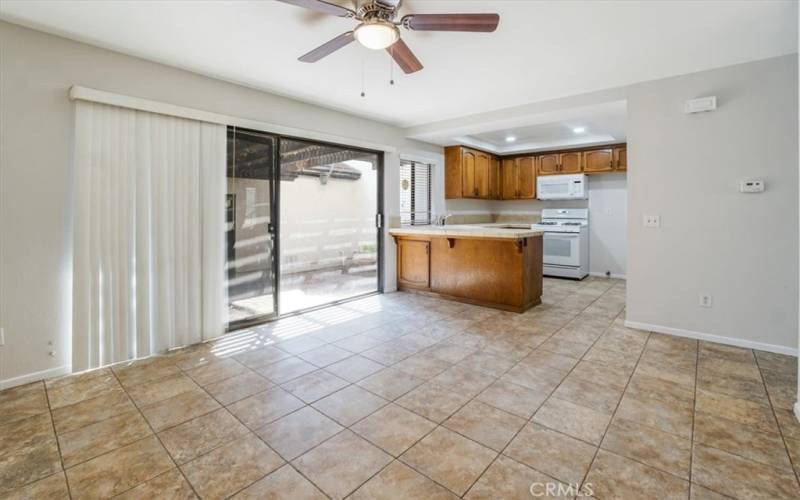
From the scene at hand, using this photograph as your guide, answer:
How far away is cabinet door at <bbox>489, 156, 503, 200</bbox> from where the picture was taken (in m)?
6.94

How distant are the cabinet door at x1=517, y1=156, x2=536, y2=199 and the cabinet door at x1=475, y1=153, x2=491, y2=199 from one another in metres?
0.68

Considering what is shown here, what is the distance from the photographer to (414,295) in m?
5.16

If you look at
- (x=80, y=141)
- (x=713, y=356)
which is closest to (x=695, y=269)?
(x=713, y=356)

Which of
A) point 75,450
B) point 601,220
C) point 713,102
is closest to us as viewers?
point 75,450

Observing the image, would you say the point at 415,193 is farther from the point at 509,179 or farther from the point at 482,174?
the point at 509,179

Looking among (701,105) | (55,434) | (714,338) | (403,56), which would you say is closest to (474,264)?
(714,338)

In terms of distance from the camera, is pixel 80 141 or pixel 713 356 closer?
pixel 80 141

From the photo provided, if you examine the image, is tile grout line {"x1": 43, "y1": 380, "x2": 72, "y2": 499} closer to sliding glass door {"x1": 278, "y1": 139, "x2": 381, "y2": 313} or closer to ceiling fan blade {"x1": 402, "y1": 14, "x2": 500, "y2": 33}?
sliding glass door {"x1": 278, "y1": 139, "x2": 381, "y2": 313}

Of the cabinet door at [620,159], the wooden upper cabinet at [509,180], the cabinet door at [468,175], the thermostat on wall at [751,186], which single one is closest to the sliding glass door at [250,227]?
the cabinet door at [468,175]

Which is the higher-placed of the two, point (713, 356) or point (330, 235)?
point (330, 235)

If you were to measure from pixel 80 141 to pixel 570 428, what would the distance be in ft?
12.3

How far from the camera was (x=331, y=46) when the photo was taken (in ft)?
7.63

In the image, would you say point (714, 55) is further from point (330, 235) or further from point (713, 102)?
point (330, 235)

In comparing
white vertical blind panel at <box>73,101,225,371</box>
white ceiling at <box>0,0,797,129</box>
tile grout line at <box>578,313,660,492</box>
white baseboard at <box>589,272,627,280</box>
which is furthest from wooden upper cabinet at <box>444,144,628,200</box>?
white vertical blind panel at <box>73,101,225,371</box>
